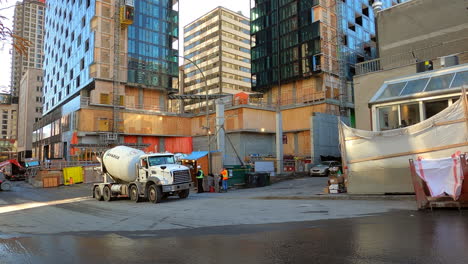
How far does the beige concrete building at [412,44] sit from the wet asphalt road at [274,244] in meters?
14.3

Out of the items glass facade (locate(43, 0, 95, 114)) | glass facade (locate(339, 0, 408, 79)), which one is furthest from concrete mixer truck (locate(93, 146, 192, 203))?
glass facade (locate(339, 0, 408, 79))

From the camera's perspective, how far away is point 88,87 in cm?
5962

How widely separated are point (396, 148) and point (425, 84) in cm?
459

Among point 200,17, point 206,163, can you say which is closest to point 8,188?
point 206,163

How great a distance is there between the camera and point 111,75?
5866 centimetres

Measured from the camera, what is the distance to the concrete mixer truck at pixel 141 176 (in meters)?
18.3

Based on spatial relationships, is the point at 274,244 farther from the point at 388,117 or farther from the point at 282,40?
the point at 282,40

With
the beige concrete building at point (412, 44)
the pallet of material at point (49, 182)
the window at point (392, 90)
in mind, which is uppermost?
the beige concrete building at point (412, 44)

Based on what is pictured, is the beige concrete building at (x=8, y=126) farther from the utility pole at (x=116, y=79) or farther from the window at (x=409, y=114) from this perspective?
the window at (x=409, y=114)

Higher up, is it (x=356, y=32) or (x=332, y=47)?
(x=356, y=32)

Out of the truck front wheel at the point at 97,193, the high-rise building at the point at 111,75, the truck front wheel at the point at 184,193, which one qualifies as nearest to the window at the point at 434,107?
the truck front wheel at the point at 184,193

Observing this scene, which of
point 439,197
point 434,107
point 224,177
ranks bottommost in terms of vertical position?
point 439,197

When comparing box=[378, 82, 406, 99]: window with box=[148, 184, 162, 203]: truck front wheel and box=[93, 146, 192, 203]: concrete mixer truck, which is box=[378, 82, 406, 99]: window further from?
box=[148, 184, 162, 203]: truck front wheel

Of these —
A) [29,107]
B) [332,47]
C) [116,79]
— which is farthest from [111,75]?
[29,107]
